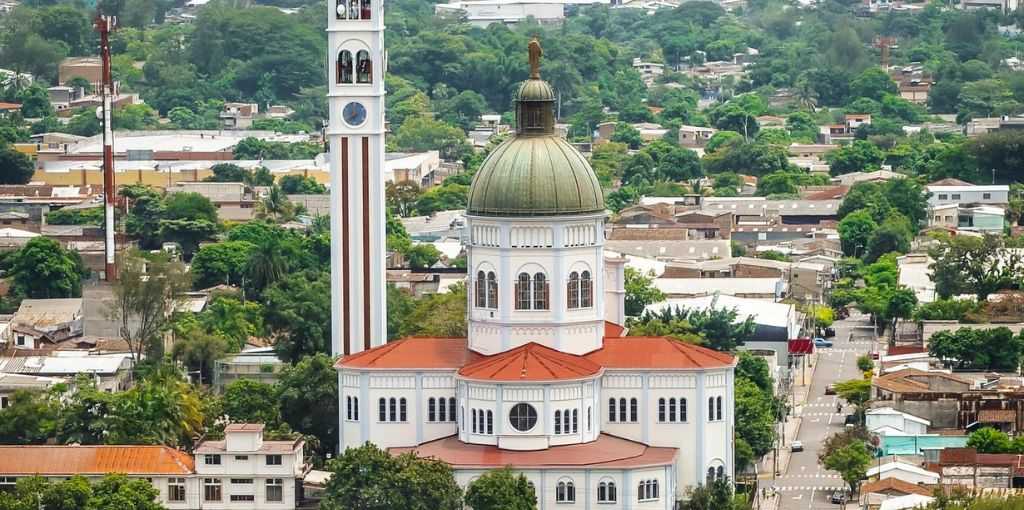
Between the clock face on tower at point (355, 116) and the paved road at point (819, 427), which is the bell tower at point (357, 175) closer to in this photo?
the clock face on tower at point (355, 116)

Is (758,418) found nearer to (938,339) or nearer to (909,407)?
(909,407)

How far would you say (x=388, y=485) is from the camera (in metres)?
79.8

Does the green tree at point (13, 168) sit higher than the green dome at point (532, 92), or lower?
lower

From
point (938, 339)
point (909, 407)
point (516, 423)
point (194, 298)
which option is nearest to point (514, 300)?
point (516, 423)

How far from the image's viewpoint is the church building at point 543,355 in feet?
277

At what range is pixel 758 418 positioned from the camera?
308 ft

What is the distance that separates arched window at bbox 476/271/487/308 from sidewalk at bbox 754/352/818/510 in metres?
8.61

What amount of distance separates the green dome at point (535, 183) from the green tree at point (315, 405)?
6960mm

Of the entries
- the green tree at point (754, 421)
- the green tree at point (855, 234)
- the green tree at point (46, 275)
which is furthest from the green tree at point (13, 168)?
the green tree at point (754, 421)

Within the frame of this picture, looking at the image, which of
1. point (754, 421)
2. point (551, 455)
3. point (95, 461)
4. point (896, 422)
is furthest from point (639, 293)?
point (95, 461)

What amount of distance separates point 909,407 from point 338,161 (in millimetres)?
16770

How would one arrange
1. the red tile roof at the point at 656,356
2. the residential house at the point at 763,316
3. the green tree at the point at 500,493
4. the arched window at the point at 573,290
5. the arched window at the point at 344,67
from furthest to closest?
the residential house at the point at 763,316 < the arched window at the point at 344,67 < the arched window at the point at 573,290 < the red tile roof at the point at 656,356 < the green tree at the point at 500,493

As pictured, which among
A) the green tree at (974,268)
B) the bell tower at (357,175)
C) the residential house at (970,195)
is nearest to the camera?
the bell tower at (357,175)

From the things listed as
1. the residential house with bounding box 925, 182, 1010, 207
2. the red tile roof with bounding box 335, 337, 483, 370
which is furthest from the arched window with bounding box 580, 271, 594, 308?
the residential house with bounding box 925, 182, 1010, 207
